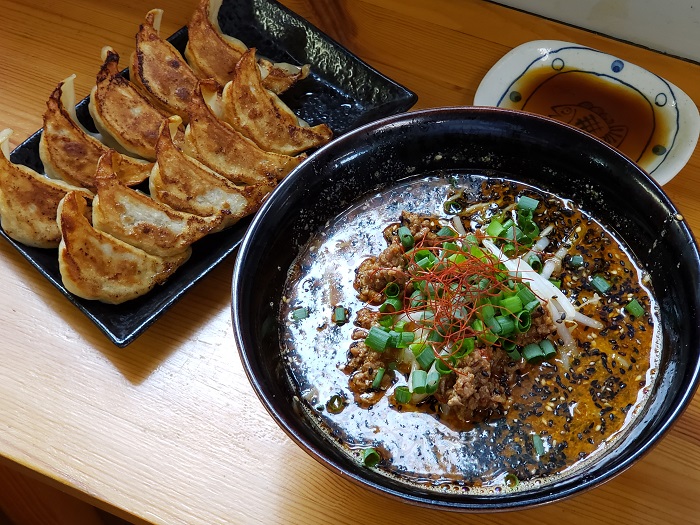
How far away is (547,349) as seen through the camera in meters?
1.72

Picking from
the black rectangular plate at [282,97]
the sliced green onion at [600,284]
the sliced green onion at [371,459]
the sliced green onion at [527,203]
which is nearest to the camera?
the sliced green onion at [371,459]

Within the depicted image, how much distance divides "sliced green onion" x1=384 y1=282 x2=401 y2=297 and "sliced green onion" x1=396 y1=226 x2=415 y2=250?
131 mm

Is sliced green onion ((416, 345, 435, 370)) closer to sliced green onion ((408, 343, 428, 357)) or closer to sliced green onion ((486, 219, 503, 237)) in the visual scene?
sliced green onion ((408, 343, 428, 357))

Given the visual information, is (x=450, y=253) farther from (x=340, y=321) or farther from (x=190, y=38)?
(x=190, y=38)

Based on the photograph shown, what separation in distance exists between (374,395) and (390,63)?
142 centimetres

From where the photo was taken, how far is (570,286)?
1841 millimetres

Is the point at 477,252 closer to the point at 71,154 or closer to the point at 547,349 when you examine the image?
the point at 547,349

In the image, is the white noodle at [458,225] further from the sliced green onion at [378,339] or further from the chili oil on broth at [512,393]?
the sliced green onion at [378,339]

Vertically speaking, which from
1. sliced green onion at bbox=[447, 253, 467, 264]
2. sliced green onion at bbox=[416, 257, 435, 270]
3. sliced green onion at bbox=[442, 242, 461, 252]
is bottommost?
sliced green onion at bbox=[416, 257, 435, 270]

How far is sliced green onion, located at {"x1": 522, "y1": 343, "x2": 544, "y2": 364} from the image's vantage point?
1.72m

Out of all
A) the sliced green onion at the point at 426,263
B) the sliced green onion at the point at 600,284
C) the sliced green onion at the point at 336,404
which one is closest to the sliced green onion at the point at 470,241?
the sliced green onion at the point at 426,263

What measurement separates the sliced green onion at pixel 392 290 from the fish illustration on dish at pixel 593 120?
3.11 ft

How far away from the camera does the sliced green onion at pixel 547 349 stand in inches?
67.8

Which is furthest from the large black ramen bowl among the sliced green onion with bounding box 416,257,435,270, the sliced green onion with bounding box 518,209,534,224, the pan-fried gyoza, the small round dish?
the pan-fried gyoza
